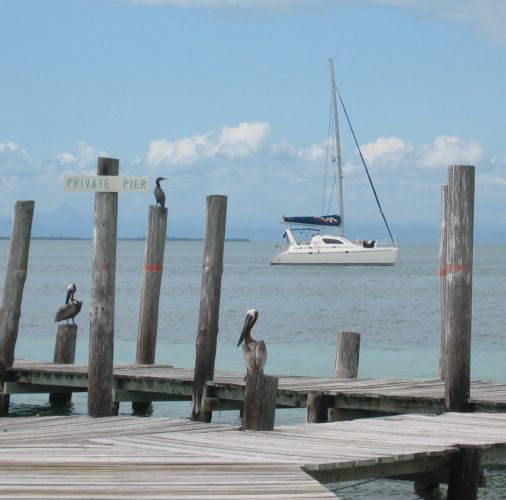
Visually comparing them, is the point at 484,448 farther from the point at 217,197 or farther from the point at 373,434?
the point at 217,197

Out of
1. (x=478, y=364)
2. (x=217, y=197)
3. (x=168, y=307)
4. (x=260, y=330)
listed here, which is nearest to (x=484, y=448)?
(x=217, y=197)

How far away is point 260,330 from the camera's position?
39.6 metres

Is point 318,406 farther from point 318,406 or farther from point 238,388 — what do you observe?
point 238,388

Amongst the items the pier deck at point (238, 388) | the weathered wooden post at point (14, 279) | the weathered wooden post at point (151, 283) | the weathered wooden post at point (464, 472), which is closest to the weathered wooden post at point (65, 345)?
the pier deck at point (238, 388)

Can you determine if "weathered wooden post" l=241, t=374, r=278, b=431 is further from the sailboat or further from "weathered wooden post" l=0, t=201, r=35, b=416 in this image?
the sailboat

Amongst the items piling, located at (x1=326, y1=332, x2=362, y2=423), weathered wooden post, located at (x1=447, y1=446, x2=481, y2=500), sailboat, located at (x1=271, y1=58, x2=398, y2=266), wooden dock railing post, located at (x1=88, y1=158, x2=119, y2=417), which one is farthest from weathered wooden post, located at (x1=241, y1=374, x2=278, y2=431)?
sailboat, located at (x1=271, y1=58, x2=398, y2=266)

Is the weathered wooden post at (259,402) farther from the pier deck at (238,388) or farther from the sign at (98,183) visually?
the pier deck at (238,388)

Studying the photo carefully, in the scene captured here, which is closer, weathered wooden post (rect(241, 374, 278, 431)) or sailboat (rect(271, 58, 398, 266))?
weathered wooden post (rect(241, 374, 278, 431))

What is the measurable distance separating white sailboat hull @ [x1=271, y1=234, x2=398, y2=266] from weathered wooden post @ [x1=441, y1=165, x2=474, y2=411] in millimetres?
70628

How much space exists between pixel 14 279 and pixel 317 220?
67630 mm

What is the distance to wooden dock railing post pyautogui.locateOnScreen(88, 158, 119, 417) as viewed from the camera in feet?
38.6

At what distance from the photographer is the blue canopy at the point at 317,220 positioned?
267 ft

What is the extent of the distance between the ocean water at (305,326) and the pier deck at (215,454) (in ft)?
7.77

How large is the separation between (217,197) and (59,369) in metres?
3.48
